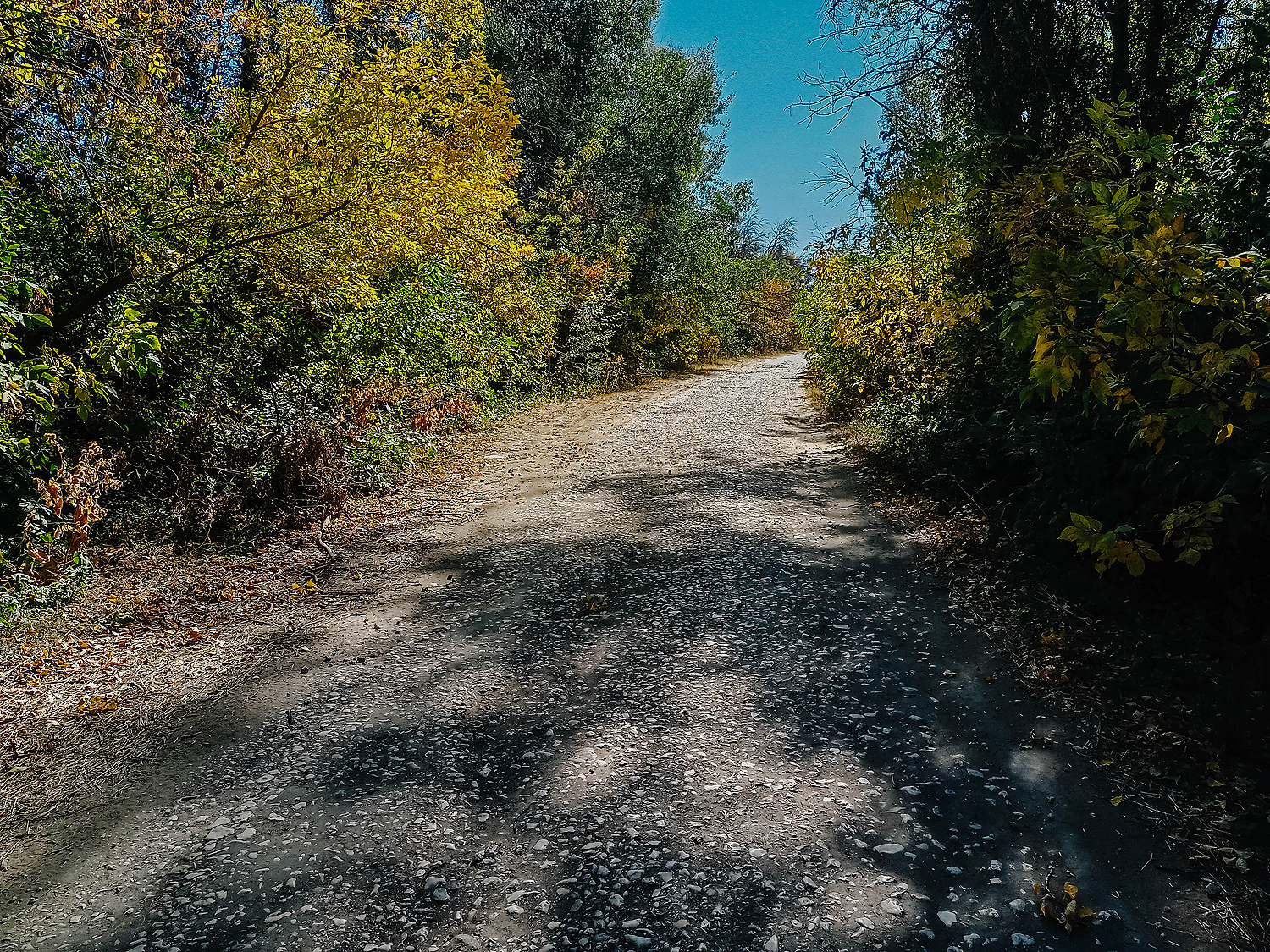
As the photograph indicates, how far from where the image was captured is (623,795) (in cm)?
317

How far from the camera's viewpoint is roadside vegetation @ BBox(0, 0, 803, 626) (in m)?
4.89

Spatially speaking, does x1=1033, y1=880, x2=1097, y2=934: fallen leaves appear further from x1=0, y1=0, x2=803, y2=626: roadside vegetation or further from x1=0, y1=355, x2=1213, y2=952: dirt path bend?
x1=0, y1=0, x2=803, y2=626: roadside vegetation

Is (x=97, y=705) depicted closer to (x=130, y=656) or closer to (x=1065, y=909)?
(x=130, y=656)

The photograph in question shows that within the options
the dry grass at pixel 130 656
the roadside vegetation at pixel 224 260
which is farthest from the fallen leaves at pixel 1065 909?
the roadside vegetation at pixel 224 260

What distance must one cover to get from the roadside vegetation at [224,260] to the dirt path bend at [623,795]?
2216 millimetres

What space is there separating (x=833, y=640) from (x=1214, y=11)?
564 cm

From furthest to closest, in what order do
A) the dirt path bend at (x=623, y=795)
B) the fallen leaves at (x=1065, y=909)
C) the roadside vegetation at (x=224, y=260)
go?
the roadside vegetation at (x=224, y=260) < the dirt path bend at (x=623, y=795) < the fallen leaves at (x=1065, y=909)

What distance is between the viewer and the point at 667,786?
3225 millimetres

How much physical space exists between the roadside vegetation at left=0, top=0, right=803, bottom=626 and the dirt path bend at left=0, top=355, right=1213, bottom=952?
2216mm

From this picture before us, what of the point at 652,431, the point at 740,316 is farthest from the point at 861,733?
the point at 740,316

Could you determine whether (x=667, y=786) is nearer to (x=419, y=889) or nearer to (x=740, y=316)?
(x=419, y=889)

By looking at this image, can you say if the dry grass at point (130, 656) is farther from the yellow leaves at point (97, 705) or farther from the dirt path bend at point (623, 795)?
the dirt path bend at point (623, 795)

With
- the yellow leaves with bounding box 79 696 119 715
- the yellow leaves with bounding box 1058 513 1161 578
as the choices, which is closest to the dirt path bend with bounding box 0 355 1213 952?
the yellow leaves with bounding box 79 696 119 715

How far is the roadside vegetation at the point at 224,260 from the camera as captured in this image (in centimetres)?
489
